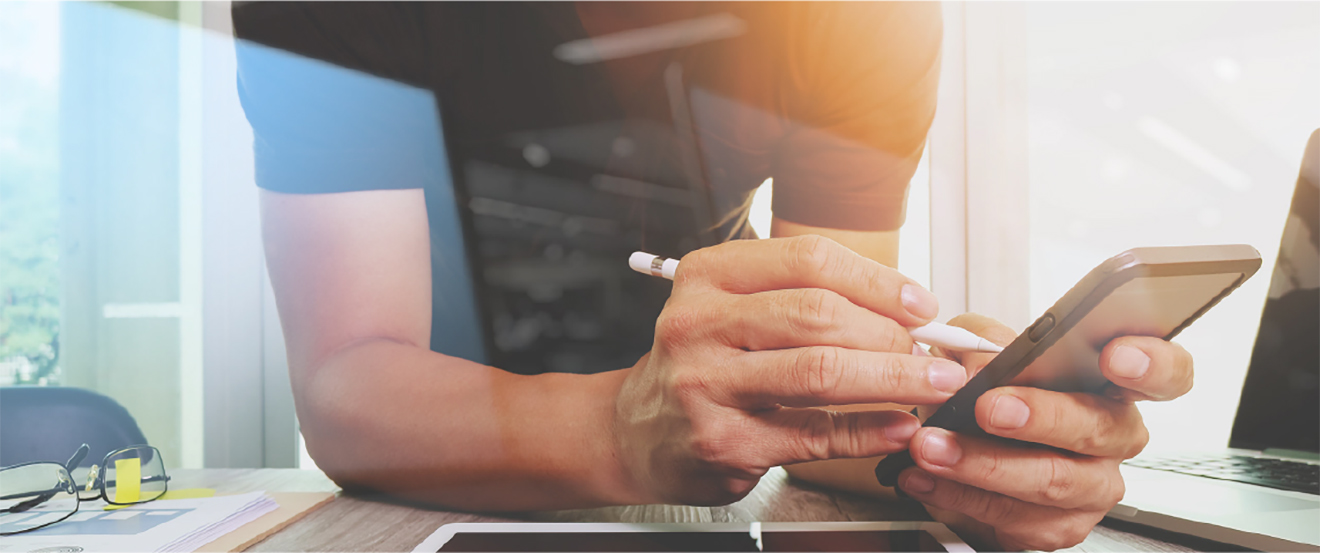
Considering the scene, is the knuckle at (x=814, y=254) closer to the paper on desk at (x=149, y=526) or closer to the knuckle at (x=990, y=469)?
the knuckle at (x=990, y=469)

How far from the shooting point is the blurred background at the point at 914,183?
23.7 inches

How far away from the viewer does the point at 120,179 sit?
0.64m

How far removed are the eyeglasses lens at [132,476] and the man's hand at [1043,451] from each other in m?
0.50

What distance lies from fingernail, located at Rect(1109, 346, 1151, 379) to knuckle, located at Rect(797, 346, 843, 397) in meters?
0.11

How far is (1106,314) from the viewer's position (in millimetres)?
216

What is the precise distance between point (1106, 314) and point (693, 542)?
21 centimetres

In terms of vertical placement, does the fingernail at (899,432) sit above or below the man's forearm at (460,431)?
above

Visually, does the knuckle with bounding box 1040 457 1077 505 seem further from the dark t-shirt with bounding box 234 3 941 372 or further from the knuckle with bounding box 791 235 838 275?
the dark t-shirt with bounding box 234 3 941 372

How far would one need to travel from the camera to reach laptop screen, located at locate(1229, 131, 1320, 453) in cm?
55

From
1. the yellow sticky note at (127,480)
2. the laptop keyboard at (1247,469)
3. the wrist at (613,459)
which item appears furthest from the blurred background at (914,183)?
the wrist at (613,459)

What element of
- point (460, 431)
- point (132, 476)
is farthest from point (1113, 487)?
point (132, 476)

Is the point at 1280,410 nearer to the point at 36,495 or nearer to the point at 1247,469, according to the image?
the point at 1247,469

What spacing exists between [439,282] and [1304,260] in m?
0.85

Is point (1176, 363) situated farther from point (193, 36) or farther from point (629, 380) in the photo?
point (193, 36)
